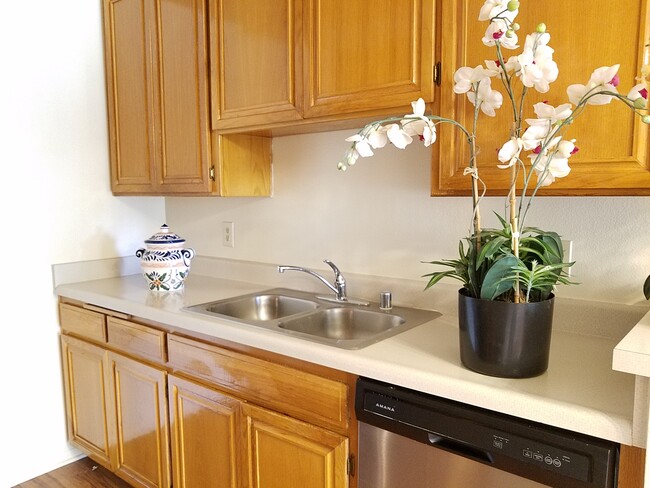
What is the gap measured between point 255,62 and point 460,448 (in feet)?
4.54

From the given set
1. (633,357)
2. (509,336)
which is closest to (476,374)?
(509,336)

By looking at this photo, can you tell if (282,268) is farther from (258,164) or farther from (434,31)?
(434,31)

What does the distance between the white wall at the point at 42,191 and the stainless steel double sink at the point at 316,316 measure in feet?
3.09

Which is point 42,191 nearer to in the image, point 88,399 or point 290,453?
point 88,399

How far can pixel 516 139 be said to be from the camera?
923 mm

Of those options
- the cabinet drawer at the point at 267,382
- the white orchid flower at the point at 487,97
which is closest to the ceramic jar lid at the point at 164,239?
the cabinet drawer at the point at 267,382

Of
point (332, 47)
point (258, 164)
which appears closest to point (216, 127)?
point (258, 164)

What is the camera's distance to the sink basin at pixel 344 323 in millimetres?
1665

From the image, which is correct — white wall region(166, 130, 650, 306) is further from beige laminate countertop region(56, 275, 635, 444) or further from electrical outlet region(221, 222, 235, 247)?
beige laminate countertop region(56, 275, 635, 444)

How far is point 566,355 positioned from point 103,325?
5.64ft

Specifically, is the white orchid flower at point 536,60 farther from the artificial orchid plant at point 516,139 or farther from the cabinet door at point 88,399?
the cabinet door at point 88,399

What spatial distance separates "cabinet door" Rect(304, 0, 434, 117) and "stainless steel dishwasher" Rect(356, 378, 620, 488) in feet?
2.61

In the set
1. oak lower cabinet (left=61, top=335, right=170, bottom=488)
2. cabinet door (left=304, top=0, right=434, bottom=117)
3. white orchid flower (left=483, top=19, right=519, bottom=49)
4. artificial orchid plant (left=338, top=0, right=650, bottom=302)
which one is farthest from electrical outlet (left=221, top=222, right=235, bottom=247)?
white orchid flower (left=483, top=19, right=519, bottom=49)

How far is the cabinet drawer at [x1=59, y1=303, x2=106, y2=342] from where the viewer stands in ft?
6.63
